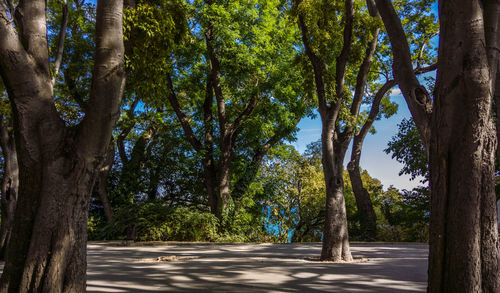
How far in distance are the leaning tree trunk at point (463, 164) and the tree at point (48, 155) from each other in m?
3.50

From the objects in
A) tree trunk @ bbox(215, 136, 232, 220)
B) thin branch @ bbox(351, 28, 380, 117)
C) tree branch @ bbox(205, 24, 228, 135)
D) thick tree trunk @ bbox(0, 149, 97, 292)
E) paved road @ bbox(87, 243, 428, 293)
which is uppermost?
tree branch @ bbox(205, 24, 228, 135)

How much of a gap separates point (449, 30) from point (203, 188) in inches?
664

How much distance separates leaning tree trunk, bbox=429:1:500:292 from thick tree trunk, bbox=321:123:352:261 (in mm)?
4809

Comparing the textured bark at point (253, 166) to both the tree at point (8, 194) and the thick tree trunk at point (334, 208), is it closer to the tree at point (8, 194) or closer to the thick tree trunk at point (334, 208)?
the thick tree trunk at point (334, 208)

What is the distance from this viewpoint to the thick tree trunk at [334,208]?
8.36 metres

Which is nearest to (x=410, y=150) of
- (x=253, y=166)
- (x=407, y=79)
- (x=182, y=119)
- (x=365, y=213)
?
(x=365, y=213)

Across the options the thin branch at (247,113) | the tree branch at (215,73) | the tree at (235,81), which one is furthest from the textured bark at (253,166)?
the tree branch at (215,73)

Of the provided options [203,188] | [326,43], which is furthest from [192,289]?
[203,188]

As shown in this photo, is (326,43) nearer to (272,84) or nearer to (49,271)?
(272,84)

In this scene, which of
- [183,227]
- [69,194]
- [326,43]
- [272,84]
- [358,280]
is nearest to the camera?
[69,194]

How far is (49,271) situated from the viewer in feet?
11.6

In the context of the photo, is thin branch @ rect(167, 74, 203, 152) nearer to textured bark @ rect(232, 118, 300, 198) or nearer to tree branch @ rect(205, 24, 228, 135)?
tree branch @ rect(205, 24, 228, 135)

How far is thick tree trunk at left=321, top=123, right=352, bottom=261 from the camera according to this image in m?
8.36

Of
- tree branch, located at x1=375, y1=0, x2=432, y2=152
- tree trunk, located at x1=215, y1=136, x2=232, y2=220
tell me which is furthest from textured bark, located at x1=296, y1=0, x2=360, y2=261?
tree trunk, located at x1=215, y1=136, x2=232, y2=220
